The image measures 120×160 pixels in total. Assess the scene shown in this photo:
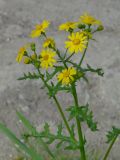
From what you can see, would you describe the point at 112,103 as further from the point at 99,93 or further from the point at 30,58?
the point at 30,58

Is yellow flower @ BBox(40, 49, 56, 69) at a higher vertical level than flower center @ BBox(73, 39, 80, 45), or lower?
lower

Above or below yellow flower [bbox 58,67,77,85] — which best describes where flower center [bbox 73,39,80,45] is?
above

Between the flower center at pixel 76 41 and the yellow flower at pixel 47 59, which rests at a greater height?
the flower center at pixel 76 41

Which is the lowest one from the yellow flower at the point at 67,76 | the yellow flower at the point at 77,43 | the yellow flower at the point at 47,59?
the yellow flower at the point at 67,76

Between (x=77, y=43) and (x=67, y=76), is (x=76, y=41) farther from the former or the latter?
(x=67, y=76)

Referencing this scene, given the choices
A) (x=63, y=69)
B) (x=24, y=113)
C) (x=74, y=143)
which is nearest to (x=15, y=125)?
(x=24, y=113)

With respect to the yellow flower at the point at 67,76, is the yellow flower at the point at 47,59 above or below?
above

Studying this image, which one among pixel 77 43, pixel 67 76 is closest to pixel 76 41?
pixel 77 43

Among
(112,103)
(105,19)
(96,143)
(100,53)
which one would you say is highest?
(105,19)

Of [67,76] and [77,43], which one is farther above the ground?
[77,43]

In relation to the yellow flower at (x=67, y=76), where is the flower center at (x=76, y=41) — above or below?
above

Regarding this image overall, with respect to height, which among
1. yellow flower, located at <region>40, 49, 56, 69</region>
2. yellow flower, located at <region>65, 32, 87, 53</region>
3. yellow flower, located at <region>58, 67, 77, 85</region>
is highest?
yellow flower, located at <region>65, 32, 87, 53</region>
